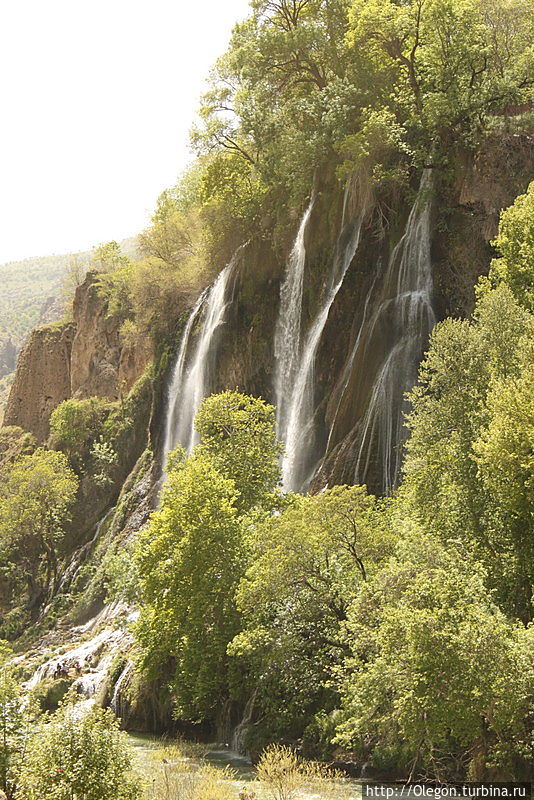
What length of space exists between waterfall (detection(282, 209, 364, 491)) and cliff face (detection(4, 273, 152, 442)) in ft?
83.2

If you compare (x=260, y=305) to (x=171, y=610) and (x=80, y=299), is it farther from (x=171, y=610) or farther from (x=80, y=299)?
(x=80, y=299)

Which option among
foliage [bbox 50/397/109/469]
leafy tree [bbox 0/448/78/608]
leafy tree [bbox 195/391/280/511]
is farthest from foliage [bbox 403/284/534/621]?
foliage [bbox 50/397/109/469]

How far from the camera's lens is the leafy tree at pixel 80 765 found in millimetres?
11852

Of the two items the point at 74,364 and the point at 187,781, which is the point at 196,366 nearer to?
the point at 74,364

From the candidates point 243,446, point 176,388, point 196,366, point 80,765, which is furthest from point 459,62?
point 80,765

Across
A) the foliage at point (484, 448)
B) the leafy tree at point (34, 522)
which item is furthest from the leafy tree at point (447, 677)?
the leafy tree at point (34, 522)

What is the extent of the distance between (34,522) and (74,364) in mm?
16391

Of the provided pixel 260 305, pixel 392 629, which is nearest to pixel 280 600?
pixel 392 629

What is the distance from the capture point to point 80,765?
1196cm

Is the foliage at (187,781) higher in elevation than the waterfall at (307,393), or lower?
lower

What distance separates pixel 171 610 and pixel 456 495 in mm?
9936

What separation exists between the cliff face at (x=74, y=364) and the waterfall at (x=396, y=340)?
30968mm

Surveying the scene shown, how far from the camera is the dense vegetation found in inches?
526

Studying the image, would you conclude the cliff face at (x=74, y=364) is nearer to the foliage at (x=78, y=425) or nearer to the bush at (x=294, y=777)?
the foliage at (x=78, y=425)
